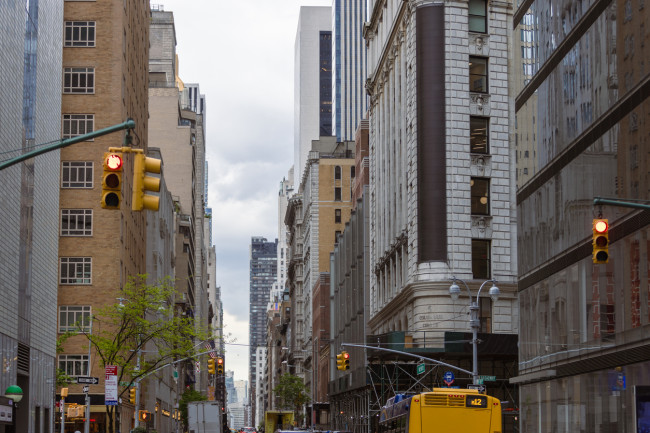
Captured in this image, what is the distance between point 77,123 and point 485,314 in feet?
110

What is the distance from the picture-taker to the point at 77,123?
79.7 m

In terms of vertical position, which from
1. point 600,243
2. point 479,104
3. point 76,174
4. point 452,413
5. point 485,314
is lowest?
point 452,413

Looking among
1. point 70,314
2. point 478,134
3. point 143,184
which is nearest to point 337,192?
point 70,314

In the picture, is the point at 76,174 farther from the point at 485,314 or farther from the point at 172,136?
the point at 172,136

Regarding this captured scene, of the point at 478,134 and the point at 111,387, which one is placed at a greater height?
the point at 478,134

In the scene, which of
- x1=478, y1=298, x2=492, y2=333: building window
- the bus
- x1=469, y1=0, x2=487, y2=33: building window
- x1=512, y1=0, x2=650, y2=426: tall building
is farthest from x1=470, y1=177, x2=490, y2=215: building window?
the bus

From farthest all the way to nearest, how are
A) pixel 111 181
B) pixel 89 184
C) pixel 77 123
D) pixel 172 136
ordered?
pixel 172 136 < pixel 77 123 < pixel 89 184 < pixel 111 181

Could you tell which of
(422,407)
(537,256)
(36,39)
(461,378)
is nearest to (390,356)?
(461,378)

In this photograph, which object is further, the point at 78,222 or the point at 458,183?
the point at 78,222

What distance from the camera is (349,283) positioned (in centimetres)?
A: 11194

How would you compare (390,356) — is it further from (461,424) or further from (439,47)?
(461,424)

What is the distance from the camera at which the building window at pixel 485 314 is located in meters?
69.2

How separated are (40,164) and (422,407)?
30471mm

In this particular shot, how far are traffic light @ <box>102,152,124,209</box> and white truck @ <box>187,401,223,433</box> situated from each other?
179 ft
